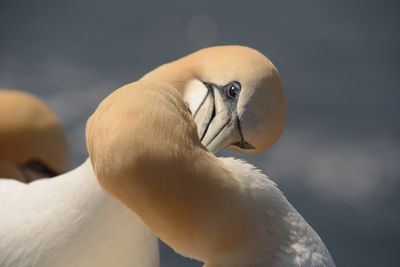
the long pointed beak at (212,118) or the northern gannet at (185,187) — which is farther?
the long pointed beak at (212,118)

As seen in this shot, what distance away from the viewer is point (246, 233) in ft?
6.03

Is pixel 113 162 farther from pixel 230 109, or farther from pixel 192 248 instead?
pixel 230 109

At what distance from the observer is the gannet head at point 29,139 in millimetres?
4367

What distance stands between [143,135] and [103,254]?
127 cm

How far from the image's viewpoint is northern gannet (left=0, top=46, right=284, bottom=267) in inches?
115

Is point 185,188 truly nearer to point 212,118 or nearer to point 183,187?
point 183,187

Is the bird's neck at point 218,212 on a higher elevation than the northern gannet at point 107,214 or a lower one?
higher

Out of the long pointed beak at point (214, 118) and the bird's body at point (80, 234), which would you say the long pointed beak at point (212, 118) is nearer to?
the long pointed beak at point (214, 118)

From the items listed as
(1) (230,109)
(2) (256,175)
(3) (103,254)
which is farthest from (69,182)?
(2) (256,175)

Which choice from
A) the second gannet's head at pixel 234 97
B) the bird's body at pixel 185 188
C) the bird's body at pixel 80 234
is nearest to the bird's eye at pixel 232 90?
the second gannet's head at pixel 234 97

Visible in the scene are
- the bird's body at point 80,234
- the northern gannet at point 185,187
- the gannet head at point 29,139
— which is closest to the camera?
the northern gannet at point 185,187

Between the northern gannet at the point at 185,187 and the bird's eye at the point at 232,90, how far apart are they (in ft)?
3.35

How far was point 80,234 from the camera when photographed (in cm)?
293

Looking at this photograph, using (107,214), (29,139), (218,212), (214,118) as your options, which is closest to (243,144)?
(214,118)
